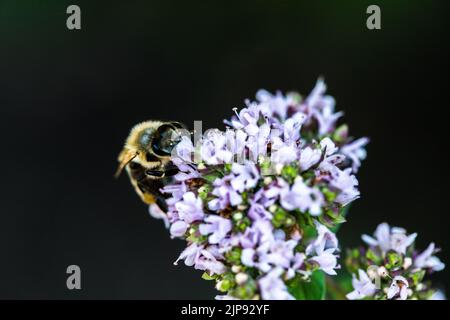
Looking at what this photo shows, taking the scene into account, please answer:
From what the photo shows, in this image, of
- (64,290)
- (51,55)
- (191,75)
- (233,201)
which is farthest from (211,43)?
(233,201)

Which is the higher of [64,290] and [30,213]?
[30,213]

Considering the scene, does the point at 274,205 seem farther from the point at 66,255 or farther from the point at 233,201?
the point at 66,255

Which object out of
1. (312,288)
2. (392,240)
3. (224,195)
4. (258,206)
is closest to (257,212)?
(258,206)

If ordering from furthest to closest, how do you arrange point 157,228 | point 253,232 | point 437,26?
point 157,228
point 437,26
point 253,232

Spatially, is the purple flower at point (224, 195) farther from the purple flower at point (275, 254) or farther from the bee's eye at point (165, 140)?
the bee's eye at point (165, 140)

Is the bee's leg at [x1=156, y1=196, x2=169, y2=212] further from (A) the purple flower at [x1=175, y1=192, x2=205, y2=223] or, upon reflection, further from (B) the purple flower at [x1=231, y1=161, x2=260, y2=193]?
(B) the purple flower at [x1=231, y1=161, x2=260, y2=193]

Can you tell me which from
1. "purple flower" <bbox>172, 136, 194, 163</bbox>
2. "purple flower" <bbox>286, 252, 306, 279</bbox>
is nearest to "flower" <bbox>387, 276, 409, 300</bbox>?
"purple flower" <bbox>286, 252, 306, 279</bbox>

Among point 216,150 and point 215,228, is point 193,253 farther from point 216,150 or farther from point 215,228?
point 216,150
